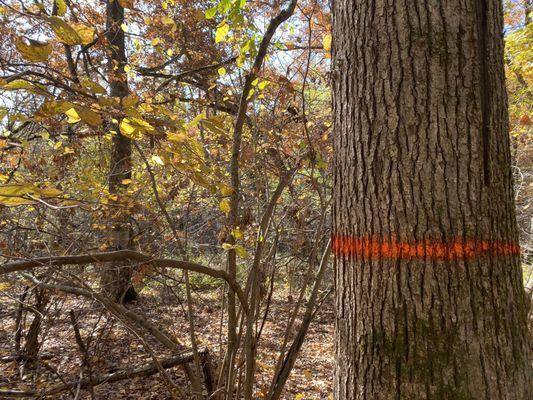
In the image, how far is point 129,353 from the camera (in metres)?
4.90

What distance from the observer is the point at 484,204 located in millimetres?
1215

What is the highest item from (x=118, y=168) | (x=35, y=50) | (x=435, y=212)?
(x=118, y=168)

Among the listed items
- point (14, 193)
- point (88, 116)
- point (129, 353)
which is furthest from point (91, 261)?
point (129, 353)

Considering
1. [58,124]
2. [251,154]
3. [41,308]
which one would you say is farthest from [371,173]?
[58,124]

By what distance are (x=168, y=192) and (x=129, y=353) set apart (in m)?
2.17

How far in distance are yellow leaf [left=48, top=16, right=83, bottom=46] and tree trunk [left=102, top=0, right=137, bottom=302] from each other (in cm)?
216

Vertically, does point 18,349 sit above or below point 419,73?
below

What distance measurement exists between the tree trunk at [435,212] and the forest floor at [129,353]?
Result: 1979mm

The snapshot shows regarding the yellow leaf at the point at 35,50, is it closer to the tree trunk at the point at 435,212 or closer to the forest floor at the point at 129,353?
the tree trunk at the point at 435,212

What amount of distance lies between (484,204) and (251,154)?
1.84 m

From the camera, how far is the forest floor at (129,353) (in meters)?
3.75

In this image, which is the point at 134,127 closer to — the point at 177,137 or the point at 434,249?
the point at 177,137

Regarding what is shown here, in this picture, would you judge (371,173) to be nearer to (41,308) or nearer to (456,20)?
(456,20)

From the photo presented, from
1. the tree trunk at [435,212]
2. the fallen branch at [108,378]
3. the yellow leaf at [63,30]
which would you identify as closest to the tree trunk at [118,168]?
the fallen branch at [108,378]
